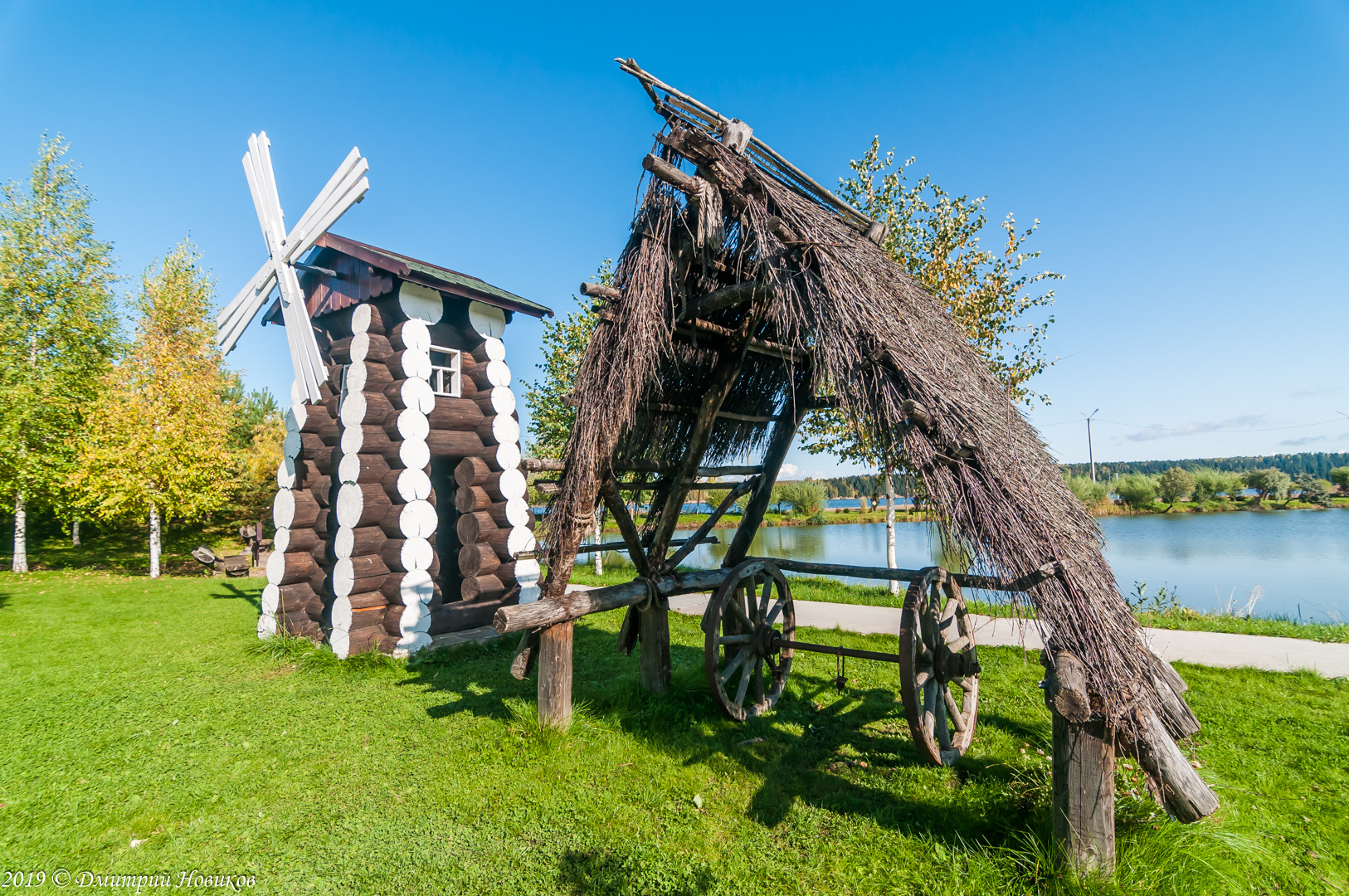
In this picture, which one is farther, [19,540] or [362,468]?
[19,540]

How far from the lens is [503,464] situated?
25.1ft

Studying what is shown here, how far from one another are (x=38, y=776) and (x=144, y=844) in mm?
1644

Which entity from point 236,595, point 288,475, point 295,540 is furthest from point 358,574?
point 236,595

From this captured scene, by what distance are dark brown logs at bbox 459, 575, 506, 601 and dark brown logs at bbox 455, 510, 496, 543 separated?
0.51 meters

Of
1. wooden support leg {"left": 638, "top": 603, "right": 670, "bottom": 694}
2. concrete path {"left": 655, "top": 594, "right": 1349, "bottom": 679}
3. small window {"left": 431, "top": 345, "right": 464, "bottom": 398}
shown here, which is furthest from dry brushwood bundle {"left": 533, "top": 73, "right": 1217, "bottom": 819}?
small window {"left": 431, "top": 345, "right": 464, "bottom": 398}

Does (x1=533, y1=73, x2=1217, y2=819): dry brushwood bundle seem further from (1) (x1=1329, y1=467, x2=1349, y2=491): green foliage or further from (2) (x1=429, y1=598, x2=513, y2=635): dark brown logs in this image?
(1) (x1=1329, y1=467, x2=1349, y2=491): green foliage

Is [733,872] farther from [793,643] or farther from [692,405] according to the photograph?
[692,405]

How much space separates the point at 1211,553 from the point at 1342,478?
84.8ft

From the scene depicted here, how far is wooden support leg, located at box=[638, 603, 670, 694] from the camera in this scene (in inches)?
193

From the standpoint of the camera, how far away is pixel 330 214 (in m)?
7.03

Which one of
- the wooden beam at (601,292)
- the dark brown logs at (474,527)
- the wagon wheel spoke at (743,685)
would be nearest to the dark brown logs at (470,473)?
the dark brown logs at (474,527)

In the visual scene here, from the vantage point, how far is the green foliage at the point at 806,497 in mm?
27094

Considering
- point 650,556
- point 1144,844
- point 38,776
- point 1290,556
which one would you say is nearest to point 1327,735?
point 1144,844

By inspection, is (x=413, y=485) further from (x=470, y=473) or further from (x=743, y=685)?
(x=743, y=685)
